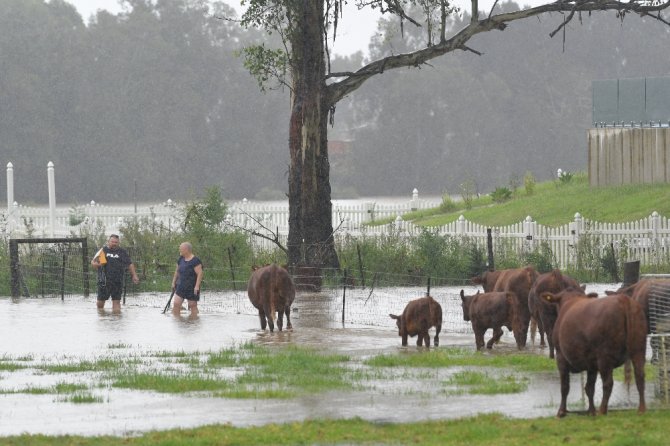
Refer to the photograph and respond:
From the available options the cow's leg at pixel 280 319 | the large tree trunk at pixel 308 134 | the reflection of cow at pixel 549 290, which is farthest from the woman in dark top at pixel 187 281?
the reflection of cow at pixel 549 290

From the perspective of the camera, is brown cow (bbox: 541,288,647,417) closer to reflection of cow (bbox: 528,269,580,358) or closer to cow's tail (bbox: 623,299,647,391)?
cow's tail (bbox: 623,299,647,391)

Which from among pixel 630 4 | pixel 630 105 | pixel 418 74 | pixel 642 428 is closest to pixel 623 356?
pixel 642 428

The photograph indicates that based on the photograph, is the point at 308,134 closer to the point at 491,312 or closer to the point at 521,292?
the point at 521,292

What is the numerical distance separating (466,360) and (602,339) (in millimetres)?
5498

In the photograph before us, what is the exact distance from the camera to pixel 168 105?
92.9 m

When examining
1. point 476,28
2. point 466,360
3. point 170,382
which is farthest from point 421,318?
point 476,28

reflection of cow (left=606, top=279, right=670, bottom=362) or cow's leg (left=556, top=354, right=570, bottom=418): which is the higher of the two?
reflection of cow (left=606, top=279, right=670, bottom=362)

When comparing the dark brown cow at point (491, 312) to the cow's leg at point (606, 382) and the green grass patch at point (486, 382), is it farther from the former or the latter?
the cow's leg at point (606, 382)

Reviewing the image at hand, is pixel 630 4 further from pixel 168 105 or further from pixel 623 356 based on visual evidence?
pixel 168 105

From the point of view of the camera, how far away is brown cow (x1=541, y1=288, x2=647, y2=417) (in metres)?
12.4

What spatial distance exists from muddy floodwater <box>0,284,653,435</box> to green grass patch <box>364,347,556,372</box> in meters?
0.44

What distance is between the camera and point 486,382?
15.6 meters

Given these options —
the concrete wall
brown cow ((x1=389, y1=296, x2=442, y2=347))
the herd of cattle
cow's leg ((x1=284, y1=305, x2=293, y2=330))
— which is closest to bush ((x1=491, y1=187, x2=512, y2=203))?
the concrete wall

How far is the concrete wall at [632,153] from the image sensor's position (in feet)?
151
